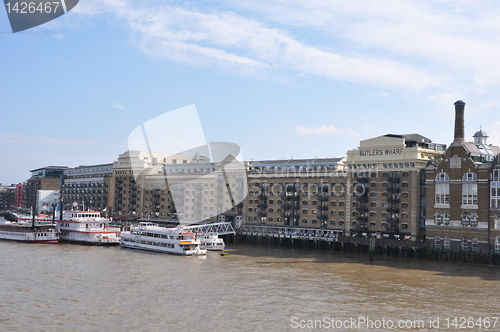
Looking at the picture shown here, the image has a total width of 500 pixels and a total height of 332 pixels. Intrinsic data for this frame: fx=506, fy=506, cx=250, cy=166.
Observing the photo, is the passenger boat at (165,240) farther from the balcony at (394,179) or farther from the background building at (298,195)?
the balcony at (394,179)

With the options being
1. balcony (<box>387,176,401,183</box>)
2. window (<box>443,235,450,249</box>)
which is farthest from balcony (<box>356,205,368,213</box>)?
window (<box>443,235,450,249</box>)

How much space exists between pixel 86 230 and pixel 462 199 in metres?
69.6

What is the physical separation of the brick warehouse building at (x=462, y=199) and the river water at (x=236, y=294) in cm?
Result: 591

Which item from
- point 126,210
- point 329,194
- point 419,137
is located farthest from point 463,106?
point 126,210

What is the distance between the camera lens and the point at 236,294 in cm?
5044

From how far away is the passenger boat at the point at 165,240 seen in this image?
83.6 m

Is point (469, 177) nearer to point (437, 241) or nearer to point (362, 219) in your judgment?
point (437, 241)

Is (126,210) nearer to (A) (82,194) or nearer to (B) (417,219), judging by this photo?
(A) (82,194)

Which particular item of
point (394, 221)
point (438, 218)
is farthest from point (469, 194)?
point (394, 221)

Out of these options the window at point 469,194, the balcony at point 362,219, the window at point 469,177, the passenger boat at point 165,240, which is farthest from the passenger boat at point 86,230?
the window at point 469,177

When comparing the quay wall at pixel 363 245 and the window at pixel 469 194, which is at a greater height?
the window at pixel 469 194

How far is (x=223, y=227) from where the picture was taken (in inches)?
4537

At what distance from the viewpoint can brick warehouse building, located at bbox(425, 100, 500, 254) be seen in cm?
7850

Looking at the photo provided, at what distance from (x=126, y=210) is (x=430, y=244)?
291ft
